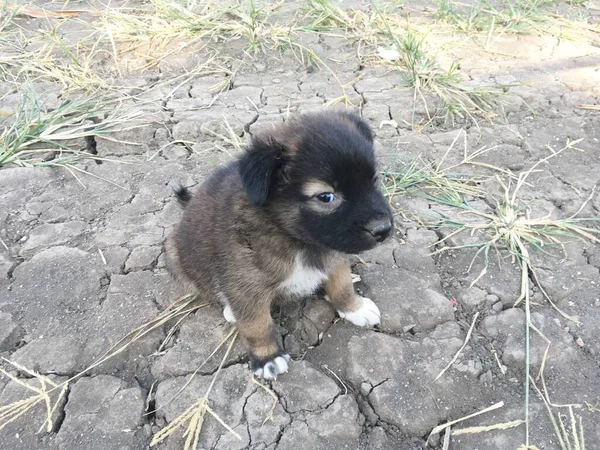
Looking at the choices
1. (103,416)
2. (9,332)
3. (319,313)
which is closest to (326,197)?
(319,313)

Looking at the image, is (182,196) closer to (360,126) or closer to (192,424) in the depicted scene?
(360,126)

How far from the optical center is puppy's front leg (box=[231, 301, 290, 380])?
105 inches

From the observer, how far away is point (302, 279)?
2.72 meters

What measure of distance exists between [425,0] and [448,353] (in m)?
5.73

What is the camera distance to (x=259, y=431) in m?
2.47

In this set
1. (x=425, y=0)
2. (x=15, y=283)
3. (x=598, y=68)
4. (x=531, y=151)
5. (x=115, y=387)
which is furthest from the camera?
(x=425, y=0)

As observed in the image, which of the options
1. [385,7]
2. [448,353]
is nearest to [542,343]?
[448,353]

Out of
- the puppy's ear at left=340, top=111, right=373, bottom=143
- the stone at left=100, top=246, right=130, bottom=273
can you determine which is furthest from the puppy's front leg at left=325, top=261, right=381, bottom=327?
the stone at left=100, top=246, right=130, bottom=273

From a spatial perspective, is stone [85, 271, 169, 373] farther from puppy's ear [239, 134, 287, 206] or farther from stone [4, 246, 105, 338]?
puppy's ear [239, 134, 287, 206]

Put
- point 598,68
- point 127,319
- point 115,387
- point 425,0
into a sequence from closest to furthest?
1. point 115,387
2. point 127,319
3. point 598,68
4. point 425,0

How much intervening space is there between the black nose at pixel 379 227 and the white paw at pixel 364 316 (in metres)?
0.71

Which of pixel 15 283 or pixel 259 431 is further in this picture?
pixel 15 283

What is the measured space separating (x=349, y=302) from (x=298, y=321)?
0.35m

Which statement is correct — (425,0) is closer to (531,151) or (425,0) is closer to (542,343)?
(531,151)
